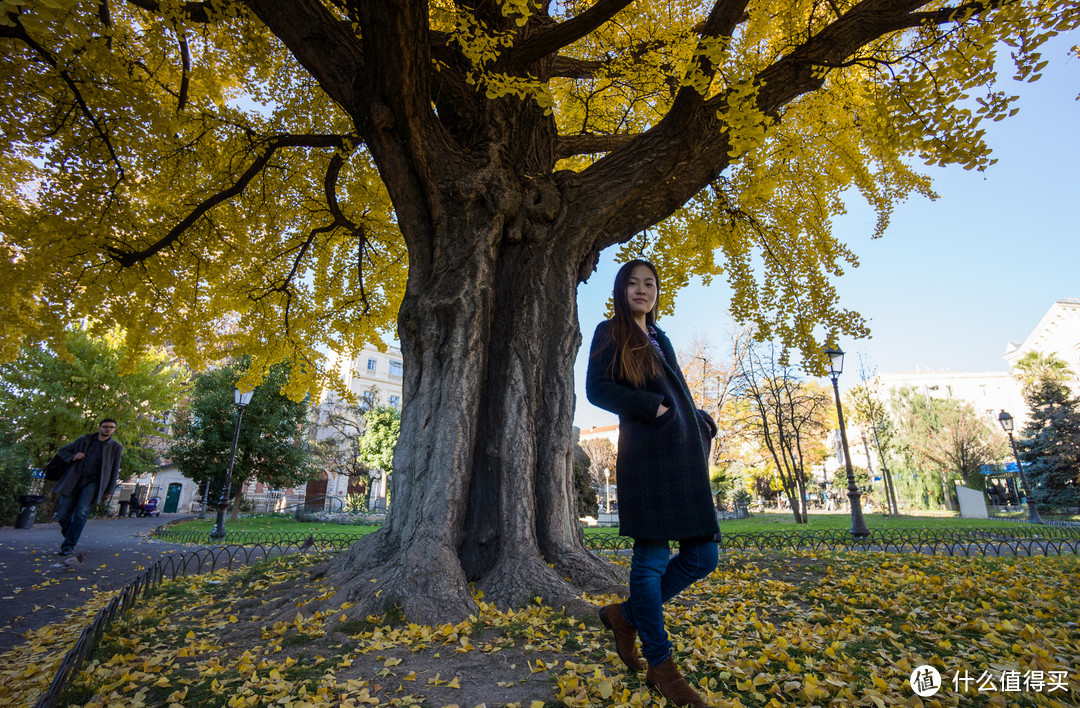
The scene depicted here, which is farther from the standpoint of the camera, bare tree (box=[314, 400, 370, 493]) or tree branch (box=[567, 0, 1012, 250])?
bare tree (box=[314, 400, 370, 493])

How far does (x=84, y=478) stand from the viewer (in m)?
6.32

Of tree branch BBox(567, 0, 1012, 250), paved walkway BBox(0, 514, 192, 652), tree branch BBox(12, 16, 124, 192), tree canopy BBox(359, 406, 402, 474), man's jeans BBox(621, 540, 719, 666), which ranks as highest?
tree branch BBox(12, 16, 124, 192)

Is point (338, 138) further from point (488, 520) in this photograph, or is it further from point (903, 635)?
point (903, 635)

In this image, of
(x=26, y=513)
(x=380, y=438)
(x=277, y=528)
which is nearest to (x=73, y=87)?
(x=26, y=513)

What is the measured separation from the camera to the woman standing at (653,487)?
2037 millimetres

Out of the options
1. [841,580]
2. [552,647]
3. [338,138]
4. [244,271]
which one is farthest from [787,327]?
[244,271]

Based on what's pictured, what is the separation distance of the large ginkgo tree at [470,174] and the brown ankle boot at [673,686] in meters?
1.41

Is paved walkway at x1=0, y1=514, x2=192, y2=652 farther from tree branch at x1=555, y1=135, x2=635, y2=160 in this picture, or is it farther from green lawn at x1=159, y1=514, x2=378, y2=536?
tree branch at x1=555, y1=135, x2=635, y2=160

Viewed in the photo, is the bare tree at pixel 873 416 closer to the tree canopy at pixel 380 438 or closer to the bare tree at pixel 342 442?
the tree canopy at pixel 380 438

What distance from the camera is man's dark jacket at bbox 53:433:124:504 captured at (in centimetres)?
621

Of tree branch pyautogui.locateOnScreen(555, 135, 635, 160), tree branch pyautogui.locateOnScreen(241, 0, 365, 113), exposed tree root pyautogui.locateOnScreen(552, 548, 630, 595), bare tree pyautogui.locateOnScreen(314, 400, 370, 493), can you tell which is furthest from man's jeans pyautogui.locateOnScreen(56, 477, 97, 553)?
bare tree pyautogui.locateOnScreen(314, 400, 370, 493)

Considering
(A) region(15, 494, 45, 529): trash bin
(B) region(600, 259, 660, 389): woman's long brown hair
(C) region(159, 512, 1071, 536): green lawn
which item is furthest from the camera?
(C) region(159, 512, 1071, 536): green lawn

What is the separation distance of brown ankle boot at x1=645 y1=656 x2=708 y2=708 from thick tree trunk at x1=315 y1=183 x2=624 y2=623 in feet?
4.14

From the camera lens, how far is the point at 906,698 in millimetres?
1994
